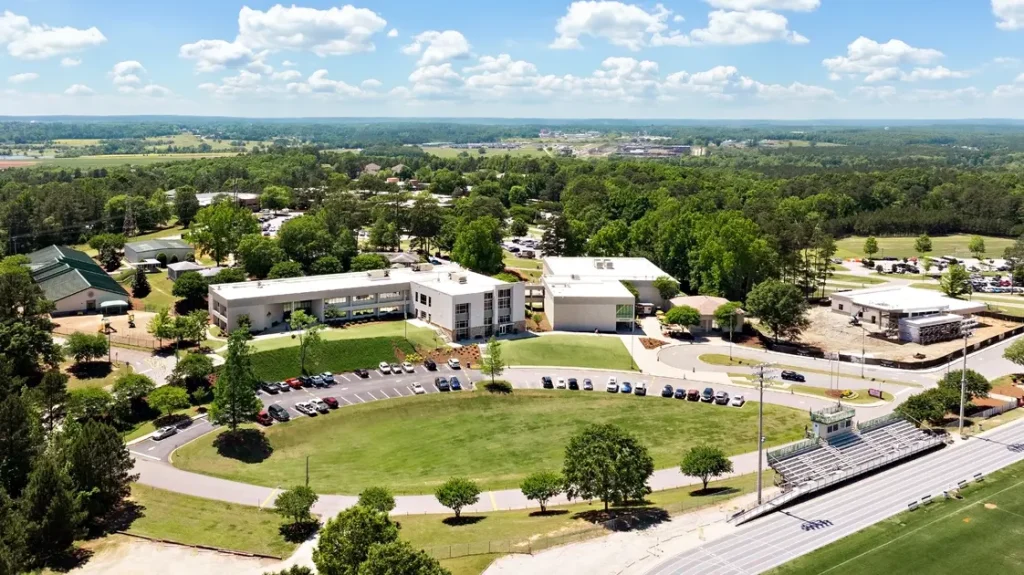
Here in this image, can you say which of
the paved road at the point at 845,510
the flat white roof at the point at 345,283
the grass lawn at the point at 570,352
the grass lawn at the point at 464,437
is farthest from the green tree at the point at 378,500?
the flat white roof at the point at 345,283

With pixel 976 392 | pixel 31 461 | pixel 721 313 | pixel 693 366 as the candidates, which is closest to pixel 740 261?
pixel 721 313

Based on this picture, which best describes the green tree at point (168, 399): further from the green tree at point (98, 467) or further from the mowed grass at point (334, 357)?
the green tree at point (98, 467)

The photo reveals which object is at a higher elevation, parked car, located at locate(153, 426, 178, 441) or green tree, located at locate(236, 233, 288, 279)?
green tree, located at locate(236, 233, 288, 279)

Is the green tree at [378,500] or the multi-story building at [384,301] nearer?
the green tree at [378,500]

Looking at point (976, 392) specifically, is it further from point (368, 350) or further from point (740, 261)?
point (368, 350)

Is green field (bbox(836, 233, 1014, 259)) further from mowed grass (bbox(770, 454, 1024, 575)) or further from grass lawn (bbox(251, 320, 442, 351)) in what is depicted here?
mowed grass (bbox(770, 454, 1024, 575))

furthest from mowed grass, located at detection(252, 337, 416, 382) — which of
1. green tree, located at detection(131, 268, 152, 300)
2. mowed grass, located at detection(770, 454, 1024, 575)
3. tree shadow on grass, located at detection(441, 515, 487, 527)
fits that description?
mowed grass, located at detection(770, 454, 1024, 575)
